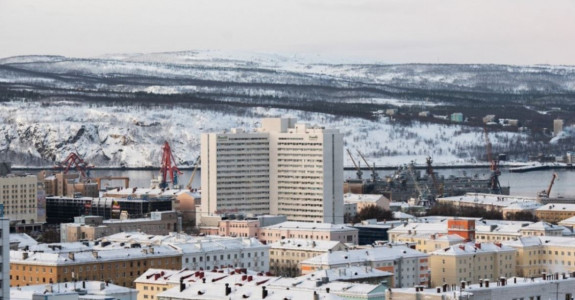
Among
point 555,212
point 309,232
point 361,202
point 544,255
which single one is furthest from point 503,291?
point 361,202

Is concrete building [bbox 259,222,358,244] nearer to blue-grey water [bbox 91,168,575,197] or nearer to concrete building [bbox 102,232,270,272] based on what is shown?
concrete building [bbox 102,232,270,272]

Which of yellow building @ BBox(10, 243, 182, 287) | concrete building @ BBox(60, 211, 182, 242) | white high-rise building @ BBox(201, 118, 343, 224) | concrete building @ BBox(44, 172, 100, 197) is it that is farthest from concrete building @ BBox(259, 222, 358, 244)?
concrete building @ BBox(44, 172, 100, 197)

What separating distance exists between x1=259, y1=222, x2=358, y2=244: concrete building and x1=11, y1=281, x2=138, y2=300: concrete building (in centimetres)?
2072

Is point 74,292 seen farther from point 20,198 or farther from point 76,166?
point 76,166

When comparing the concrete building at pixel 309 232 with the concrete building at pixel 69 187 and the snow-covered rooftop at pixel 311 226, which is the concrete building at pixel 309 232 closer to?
the snow-covered rooftop at pixel 311 226

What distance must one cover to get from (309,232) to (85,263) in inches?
569

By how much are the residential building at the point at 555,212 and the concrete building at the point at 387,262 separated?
71.1 ft

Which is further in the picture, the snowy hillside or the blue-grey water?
the snowy hillside

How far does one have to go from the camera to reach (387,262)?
170 feet

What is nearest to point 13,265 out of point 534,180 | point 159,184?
point 159,184

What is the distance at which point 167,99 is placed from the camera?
558ft

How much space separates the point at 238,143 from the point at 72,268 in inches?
1079

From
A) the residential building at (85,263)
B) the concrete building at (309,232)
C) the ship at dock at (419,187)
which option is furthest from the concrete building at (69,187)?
the residential building at (85,263)

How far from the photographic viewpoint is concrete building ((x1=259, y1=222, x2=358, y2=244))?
61406 millimetres
